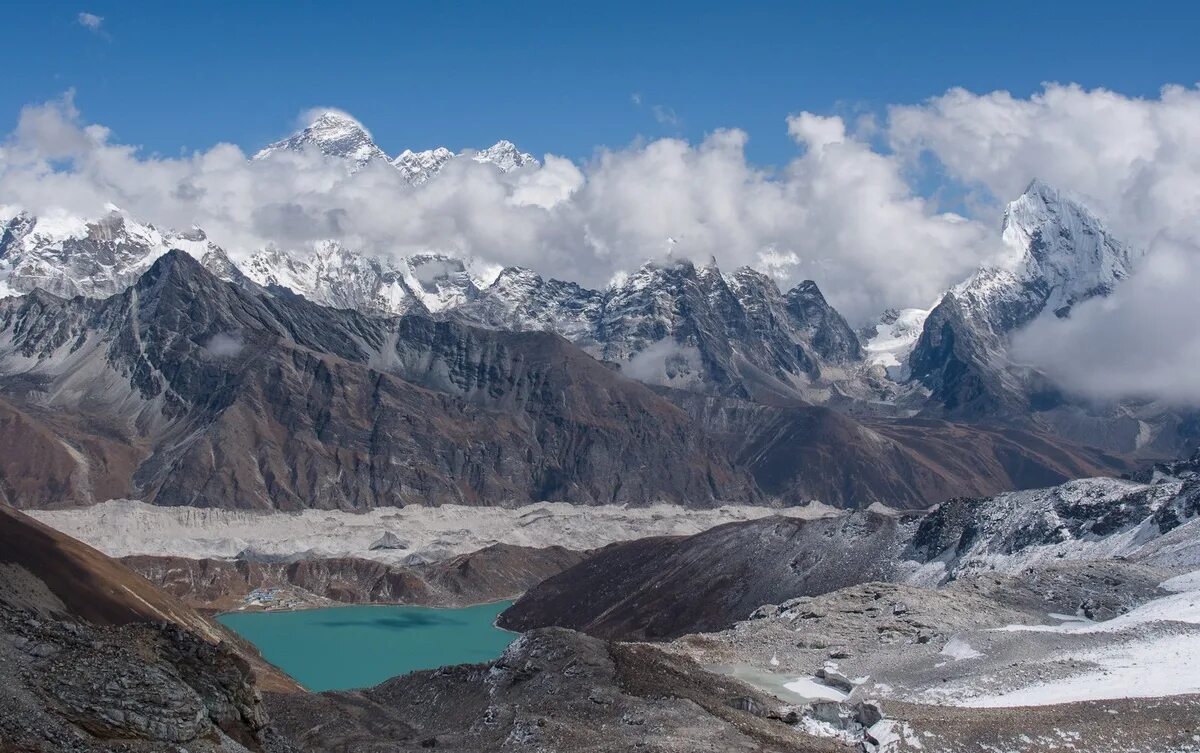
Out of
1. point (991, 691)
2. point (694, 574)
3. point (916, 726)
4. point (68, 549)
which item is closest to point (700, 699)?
point (916, 726)

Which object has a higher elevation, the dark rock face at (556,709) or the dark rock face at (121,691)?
the dark rock face at (121,691)

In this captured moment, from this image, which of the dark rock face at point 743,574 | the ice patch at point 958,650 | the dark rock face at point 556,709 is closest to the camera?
the dark rock face at point 556,709

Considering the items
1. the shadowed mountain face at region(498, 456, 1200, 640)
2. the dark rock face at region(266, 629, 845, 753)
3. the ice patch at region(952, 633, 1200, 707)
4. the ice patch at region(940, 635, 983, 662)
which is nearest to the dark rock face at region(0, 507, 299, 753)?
the dark rock face at region(266, 629, 845, 753)

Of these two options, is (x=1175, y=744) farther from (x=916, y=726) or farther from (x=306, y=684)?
(x=306, y=684)

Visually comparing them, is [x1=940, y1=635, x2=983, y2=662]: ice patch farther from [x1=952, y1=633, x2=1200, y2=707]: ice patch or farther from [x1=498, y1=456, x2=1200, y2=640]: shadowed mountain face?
[x1=498, y1=456, x2=1200, y2=640]: shadowed mountain face

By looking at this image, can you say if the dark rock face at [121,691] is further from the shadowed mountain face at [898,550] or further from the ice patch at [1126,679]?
the shadowed mountain face at [898,550]

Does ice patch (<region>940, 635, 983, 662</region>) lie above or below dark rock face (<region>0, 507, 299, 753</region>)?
below

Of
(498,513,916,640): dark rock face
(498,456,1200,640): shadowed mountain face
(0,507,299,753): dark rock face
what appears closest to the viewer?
(0,507,299,753): dark rock face

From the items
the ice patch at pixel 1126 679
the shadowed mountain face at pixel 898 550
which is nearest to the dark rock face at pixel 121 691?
the ice patch at pixel 1126 679

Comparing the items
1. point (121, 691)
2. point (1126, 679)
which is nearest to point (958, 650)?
point (1126, 679)
